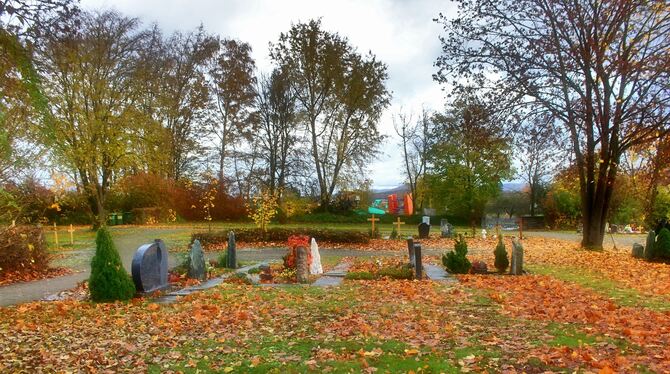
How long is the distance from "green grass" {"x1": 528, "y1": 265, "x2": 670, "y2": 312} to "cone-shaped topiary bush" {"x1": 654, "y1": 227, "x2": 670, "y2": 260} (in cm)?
415

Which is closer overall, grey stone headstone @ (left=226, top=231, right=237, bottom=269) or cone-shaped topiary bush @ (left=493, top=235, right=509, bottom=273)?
cone-shaped topiary bush @ (left=493, top=235, right=509, bottom=273)

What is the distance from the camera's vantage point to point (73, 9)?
7.61 meters

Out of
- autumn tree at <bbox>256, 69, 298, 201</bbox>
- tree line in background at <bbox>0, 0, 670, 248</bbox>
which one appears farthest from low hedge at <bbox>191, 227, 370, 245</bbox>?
autumn tree at <bbox>256, 69, 298, 201</bbox>

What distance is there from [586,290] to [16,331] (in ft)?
32.5

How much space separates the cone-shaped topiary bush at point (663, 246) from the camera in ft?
57.3

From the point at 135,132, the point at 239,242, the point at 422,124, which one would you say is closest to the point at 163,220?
the point at 135,132

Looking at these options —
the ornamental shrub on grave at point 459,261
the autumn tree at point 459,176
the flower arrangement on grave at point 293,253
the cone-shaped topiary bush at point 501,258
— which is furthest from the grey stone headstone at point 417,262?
the autumn tree at point 459,176

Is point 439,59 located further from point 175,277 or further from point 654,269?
point 175,277

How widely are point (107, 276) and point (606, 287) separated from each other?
9.93 metres

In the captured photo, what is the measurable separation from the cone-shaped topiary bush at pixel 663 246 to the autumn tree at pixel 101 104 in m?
25.7

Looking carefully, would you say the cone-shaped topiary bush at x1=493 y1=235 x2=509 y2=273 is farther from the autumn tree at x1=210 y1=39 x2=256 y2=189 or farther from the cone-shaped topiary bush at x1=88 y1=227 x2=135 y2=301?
the autumn tree at x1=210 y1=39 x2=256 y2=189

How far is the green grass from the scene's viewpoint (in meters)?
9.09

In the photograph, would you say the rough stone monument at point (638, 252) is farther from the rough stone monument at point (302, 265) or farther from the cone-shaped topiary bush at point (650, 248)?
the rough stone monument at point (302, 265)

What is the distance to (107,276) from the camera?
999 cm
